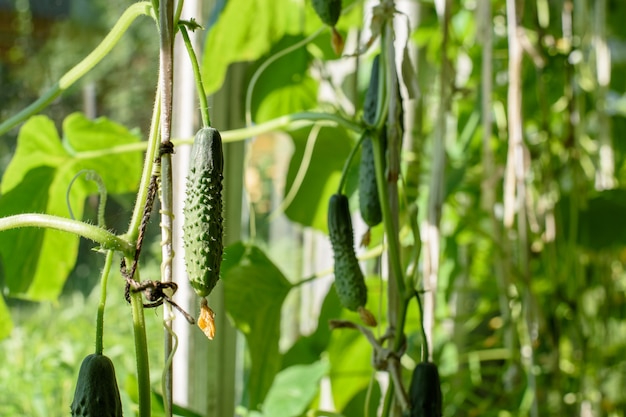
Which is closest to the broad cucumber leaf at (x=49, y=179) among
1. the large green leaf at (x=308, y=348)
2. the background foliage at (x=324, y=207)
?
the background foliage at (x=324, y=207)

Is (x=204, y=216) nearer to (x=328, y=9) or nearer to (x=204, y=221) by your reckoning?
(x=204, y=221)

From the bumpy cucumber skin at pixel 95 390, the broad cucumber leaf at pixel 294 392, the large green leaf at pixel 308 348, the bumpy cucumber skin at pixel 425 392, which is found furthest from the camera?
the large green leaf at pixel 308 348

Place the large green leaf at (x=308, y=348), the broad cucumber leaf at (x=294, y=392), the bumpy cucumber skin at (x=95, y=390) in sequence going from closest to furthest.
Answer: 1. the bumpy cucumber skin at (x=95, y=390)
2. the broad cucumber leaf at (x=294, y=392)
3. the large green leaf at (x=308, y=348)

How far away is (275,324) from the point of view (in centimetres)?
66

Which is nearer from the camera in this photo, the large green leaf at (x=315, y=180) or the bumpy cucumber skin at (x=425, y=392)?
the bumpy cucumber skin at (x=425, y=392)

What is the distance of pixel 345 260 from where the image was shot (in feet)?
1.50

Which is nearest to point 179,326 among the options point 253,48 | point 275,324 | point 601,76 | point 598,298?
point 275,324

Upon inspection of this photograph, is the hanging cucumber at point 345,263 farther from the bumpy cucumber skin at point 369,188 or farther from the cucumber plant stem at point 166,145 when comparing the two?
the cucumber plant stem at point 166,145

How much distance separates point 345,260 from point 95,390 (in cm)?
20

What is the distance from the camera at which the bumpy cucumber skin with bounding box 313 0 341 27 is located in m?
0.47

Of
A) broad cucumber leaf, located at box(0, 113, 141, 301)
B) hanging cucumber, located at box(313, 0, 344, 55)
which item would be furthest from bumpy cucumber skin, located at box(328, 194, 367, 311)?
broad cucumber leaf, located at box(0, 113, 141, 301)

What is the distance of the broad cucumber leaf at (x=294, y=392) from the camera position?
0.61m

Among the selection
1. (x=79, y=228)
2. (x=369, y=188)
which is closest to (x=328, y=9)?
(x=369, y=188)

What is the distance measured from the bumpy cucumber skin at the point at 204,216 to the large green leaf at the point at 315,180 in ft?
1.56
